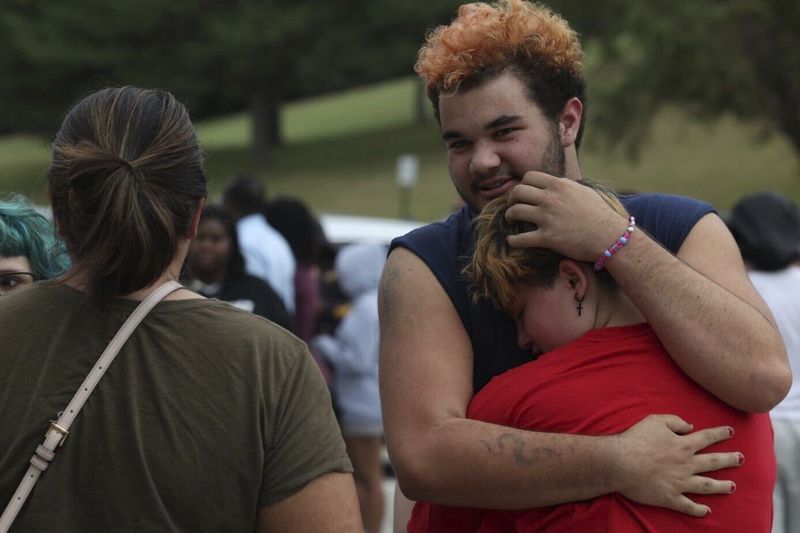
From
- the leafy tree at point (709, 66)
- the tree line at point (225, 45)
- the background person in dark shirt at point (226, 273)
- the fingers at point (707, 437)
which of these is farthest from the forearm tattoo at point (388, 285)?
the tree line at point (225, 45)

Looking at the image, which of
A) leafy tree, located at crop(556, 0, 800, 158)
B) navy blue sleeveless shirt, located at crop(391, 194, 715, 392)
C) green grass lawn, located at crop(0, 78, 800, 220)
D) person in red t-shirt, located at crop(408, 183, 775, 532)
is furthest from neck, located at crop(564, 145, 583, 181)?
leafy tree, located at crop(556, 0, 800, 158)

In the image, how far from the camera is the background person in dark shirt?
21.6 feet

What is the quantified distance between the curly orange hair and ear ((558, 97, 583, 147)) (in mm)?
24

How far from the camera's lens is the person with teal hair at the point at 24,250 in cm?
330

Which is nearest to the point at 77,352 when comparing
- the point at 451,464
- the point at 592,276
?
the point at 451,464

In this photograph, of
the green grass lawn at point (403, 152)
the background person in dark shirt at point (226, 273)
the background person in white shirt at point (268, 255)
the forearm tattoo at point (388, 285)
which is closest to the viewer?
the forearm tattoo at point (388, 285)

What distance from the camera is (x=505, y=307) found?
8.29 feet

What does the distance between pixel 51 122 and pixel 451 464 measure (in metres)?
44.5

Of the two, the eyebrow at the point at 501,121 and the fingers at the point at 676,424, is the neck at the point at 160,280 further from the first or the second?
the fingers at the point at 676,424

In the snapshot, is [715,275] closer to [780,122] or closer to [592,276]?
[592,276]

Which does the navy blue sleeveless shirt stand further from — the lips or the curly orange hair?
the curly orange hair

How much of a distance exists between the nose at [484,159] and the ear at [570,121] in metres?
0.21

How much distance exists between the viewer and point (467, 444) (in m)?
2.43

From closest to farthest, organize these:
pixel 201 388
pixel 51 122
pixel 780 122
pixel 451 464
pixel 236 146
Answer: pixel 201 388
pixel 451 464
pixel 780 122
pixel 51 122
pixel 236 146
